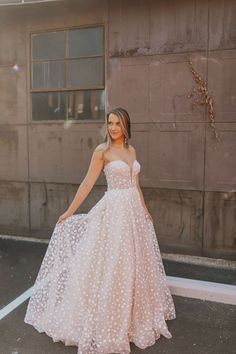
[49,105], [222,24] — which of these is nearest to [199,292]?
[222,24]

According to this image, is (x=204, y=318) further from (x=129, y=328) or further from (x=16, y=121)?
(x=16, y=121)

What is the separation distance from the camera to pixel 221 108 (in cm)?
496

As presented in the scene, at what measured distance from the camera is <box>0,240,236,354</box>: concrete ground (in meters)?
3.03

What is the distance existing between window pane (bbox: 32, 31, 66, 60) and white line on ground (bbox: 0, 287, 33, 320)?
3712mm

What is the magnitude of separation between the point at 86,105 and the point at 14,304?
3189 millimetres

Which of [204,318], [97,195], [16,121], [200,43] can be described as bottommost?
[204,318]

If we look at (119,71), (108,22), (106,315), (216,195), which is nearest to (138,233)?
(106,315)

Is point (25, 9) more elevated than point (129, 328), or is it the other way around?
point (25, 9)

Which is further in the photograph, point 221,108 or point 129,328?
point 221,108

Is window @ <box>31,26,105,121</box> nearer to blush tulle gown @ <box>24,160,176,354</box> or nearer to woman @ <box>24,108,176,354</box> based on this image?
woman @ <box>24,108,176,354</box>

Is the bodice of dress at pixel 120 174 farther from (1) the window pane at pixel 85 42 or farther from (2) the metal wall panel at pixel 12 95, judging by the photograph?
(2) the metal wall panel at pixel 12 95

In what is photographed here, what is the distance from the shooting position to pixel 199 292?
3975 millimetres

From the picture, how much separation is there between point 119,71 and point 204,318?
3618mm

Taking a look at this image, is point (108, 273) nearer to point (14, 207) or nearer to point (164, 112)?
point (164, 112)
